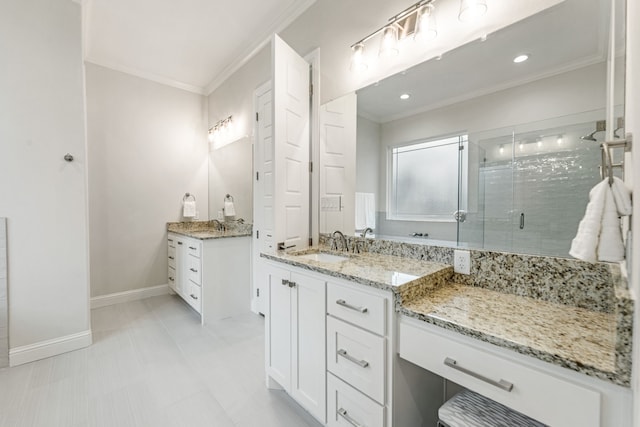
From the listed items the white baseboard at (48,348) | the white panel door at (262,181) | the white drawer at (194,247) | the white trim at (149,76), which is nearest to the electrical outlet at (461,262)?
the white panel door at (262,181)

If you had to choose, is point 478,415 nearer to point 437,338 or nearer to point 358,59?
point 437,338

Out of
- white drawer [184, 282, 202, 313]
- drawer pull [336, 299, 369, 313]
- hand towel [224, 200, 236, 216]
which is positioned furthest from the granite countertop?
hand towel [224, 200, 236, 216]

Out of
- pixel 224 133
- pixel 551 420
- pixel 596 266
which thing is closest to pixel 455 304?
pixel 551 420

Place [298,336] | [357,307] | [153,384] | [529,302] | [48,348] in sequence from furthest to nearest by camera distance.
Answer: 1. [48,348]
2. [153,384]
3. [298,336]
4. [357,307]
5. [529,302]

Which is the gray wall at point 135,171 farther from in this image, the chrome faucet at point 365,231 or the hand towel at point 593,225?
the hand towel at point 593,225

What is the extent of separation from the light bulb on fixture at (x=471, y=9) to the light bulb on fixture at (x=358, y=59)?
2.09 ft

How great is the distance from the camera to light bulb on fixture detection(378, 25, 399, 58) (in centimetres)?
170

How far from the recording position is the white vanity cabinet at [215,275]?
2801 mm

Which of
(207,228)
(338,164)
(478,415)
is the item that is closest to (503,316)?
(478,415)

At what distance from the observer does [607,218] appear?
2.36 feet

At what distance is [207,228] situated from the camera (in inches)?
155

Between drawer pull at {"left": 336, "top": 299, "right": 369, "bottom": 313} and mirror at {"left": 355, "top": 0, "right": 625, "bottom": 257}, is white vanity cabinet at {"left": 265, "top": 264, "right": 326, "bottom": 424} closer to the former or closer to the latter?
drawer pull at {"left": 336, "top": 299, "right": 369, "bottom": 313}

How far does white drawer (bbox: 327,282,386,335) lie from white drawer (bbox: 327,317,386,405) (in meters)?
0.03

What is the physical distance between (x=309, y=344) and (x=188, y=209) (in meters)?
3.05
